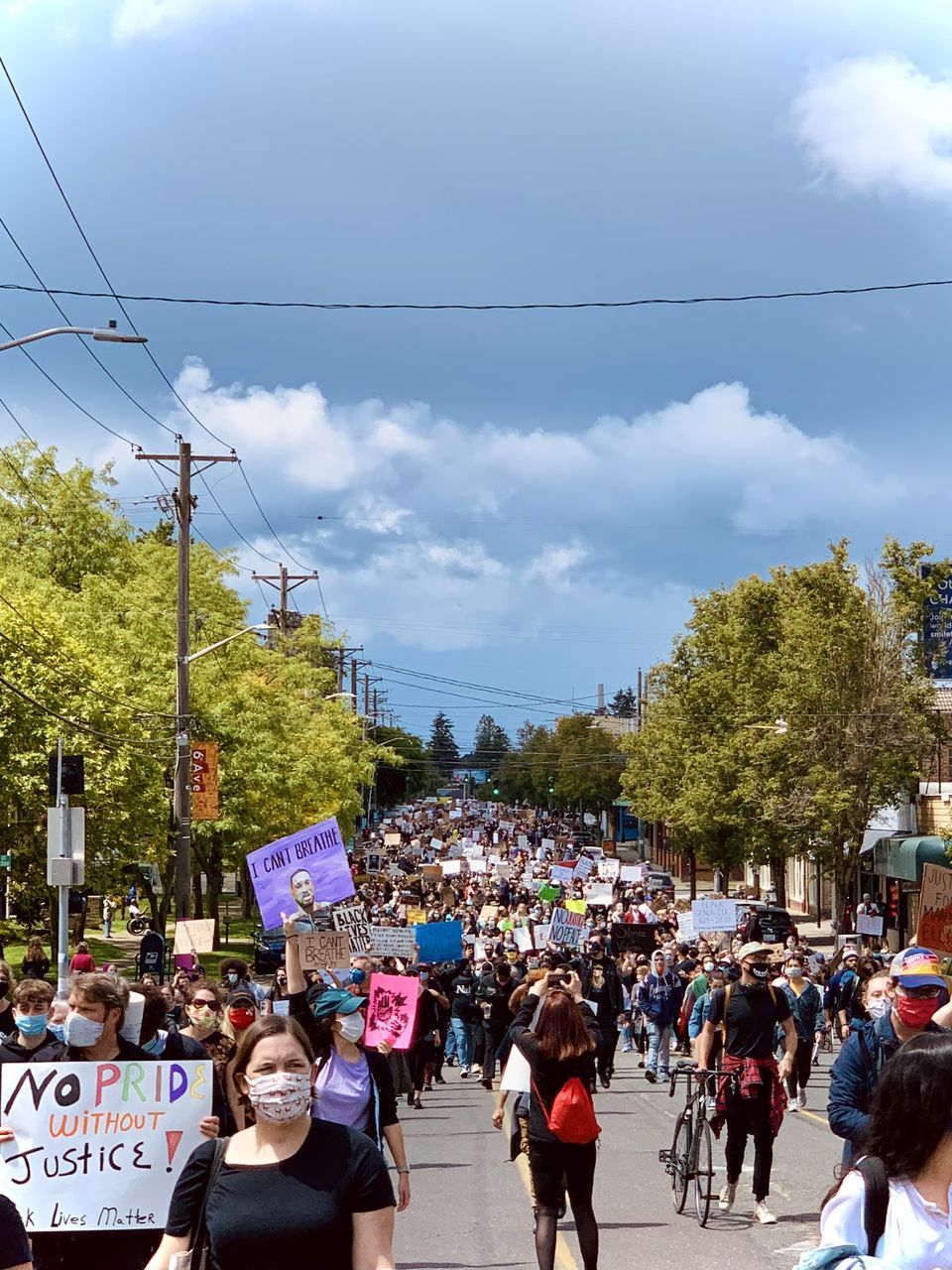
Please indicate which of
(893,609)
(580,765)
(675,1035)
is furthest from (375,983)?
(580,765)

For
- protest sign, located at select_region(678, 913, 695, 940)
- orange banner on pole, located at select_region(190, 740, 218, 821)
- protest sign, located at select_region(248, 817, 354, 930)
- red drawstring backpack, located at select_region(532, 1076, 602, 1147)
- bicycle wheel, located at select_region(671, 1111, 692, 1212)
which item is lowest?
bicycle wheel, located at select_region(671, 1111, 692, 1212)

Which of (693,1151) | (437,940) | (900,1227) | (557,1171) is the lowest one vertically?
(693,1151)

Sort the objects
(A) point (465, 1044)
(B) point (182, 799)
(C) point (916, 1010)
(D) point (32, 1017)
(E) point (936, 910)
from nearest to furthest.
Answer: (C) point (916, 1010), (D) point (32, 1017), (E) point (936, 910), (A) point (465, 1044), (B) point (182, 799)

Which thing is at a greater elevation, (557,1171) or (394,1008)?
(394,1008)

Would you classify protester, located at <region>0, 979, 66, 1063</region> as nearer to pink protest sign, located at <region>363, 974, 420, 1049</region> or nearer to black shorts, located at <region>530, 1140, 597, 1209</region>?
black shorts, located at <region>530, 1140, 597, 1209</region>

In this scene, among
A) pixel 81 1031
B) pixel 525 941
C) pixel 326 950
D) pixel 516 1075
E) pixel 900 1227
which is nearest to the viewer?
pixel 900 1227

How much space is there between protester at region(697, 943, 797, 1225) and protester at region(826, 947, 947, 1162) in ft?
14.4

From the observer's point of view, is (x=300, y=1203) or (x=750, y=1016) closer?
(x=300, y=1203)

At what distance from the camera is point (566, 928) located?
26594 mm

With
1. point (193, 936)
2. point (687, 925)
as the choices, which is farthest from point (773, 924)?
point (193, 936)

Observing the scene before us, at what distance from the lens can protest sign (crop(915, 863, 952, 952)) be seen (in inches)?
502

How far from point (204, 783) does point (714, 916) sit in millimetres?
13356

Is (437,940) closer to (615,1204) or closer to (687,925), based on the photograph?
(687,925)

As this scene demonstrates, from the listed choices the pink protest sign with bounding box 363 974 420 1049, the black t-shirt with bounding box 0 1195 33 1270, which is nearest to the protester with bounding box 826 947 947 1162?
the black t-shirt with bounding box 0 1195 33 1270
